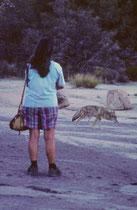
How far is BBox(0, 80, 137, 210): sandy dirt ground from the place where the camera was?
183 inches

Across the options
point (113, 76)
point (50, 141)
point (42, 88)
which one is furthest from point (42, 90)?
Answer: point (113, 76)

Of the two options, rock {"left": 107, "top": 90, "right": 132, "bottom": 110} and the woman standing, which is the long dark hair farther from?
rock {"left": 107, "top": 90, "right": 132, "bottom": 110}

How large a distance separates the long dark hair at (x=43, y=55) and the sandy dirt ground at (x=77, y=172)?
1319mm

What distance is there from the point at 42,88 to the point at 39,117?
37 centimetres

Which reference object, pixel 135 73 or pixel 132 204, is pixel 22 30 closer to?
pixel 135 73

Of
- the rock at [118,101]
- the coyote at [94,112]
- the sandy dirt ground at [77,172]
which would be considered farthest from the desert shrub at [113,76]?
the sandy dirt ground at [77,172]

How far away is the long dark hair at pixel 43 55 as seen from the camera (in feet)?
18.2

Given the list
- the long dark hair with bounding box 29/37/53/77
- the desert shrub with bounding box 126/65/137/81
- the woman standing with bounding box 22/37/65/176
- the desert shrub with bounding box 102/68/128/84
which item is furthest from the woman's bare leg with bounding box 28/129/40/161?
the desert shrub with bounding box 126/65/137/81

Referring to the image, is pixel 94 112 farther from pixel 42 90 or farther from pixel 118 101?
pixel 42 90

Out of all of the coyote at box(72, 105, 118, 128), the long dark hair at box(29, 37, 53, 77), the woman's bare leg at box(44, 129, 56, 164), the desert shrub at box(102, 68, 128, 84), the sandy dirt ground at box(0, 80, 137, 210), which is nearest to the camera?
the sandy dirt ground at box(0, 80, 137, 210)

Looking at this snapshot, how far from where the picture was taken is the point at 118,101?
17484 mm

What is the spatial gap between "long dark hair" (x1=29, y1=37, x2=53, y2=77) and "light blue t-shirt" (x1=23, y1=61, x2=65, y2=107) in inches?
2.9

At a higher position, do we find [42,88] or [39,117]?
[42,88]

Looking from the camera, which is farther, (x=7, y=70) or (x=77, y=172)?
(x=7, y=70)
